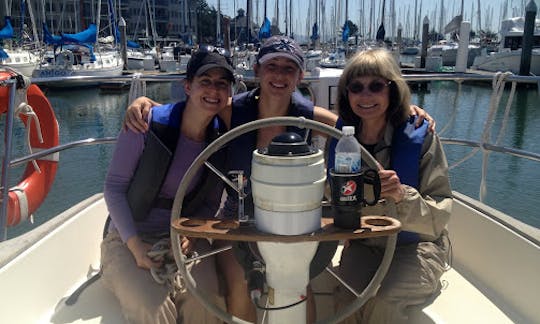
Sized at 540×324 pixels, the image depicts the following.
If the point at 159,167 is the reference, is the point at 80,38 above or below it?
above

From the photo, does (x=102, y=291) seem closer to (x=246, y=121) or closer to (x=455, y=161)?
(x=246, y=121)

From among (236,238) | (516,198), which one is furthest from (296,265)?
(516,198)

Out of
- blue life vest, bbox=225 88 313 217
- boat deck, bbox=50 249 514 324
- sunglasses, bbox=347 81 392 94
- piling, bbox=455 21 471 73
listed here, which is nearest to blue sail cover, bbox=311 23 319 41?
piling, bbox=455 21 471 73

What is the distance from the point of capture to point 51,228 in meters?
2.41

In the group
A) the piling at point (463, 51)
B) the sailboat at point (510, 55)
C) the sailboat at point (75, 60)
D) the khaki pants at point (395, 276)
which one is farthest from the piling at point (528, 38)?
the khaki pants at point (395, 276)

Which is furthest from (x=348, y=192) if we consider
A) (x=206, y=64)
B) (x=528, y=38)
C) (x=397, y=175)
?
(x=528, y=38)

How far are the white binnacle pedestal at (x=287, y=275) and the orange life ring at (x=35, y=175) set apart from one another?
256 cm

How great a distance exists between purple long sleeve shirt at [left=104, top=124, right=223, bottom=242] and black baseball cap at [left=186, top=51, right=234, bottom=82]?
0.99 feet

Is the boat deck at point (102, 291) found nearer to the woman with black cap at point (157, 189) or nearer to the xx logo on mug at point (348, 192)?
the woman with black cap at point (157, 189)

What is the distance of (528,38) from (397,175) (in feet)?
95.7

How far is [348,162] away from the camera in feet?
4.32

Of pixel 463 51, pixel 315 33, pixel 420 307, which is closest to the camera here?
pixel 420 307

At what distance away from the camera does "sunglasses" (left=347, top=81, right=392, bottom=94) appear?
2.09 m

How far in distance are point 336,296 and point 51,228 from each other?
4.77 feet
